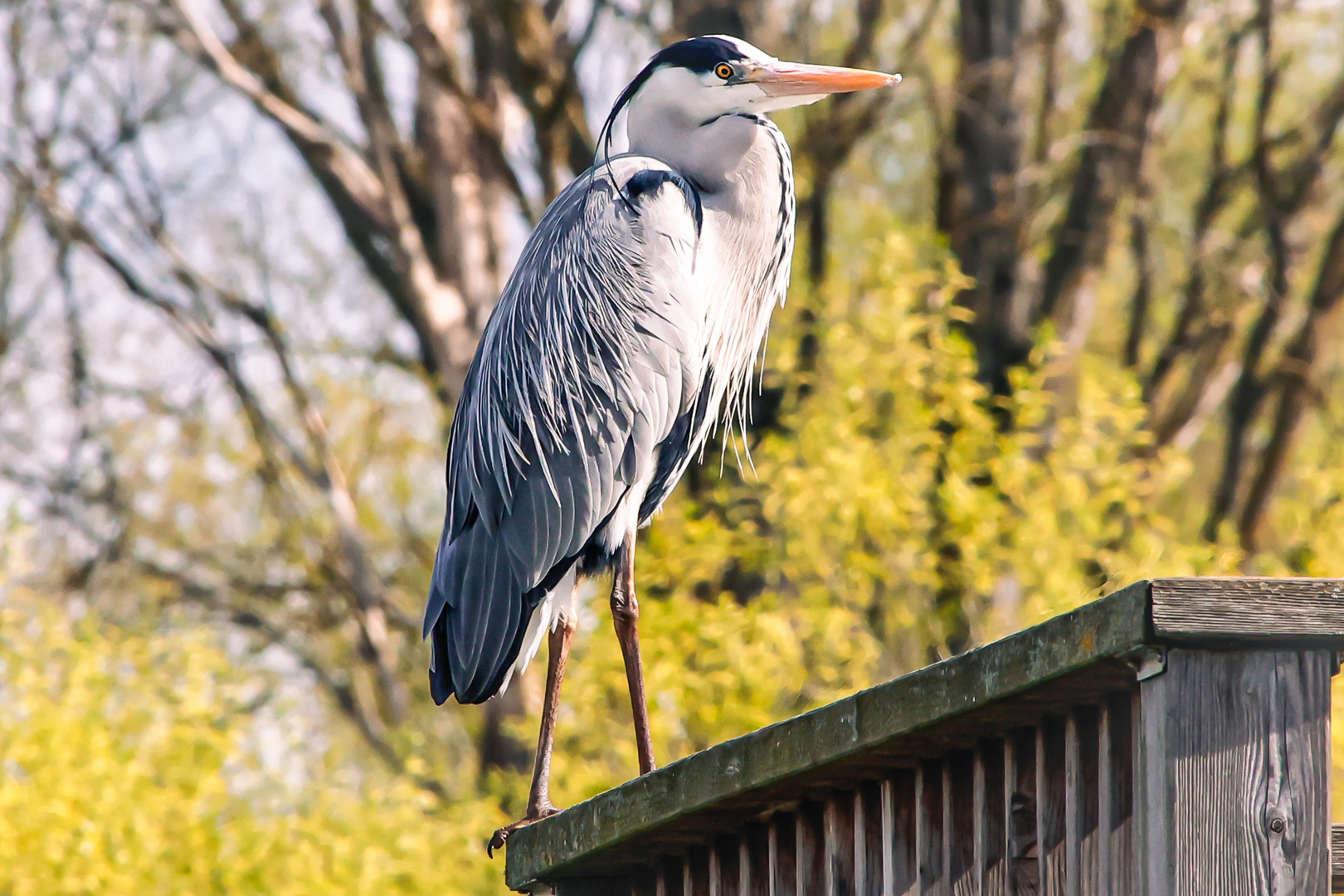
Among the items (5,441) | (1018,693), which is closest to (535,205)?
(5,441)

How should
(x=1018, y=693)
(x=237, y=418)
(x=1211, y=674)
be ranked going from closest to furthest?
Answer: (x=1211, y=674), (x=1018, y=693), (x=237, y=418)

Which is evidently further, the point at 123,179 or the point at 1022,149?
the point at 123,179

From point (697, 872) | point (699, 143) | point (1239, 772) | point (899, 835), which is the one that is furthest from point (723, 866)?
point (699, 143)

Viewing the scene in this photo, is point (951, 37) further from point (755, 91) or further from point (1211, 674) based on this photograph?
point (1211, 674)

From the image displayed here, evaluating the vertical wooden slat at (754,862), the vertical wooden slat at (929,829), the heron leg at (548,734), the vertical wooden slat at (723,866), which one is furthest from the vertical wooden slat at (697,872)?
the vertical wooden slat at (929,829)

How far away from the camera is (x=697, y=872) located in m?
2.89

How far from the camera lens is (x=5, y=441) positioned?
1357 cm

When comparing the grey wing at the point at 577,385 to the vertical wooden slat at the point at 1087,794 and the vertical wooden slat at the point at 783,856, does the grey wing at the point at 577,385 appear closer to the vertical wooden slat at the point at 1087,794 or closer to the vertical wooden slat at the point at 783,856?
the vertical wooden slat at the point at 783,856

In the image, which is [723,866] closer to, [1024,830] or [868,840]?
[868,840]

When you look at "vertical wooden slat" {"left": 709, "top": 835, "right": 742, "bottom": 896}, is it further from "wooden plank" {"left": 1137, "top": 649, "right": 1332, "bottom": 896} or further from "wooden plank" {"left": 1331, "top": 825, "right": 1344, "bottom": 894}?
"wooden plank" {"left": 1137, "top": 649, "right": 1332, "bottom": 896}

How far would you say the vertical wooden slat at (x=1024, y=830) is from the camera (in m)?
2.02

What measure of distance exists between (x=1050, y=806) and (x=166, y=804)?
7.69 meters

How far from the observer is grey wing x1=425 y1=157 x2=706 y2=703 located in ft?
13.1

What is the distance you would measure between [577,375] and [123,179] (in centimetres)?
902
